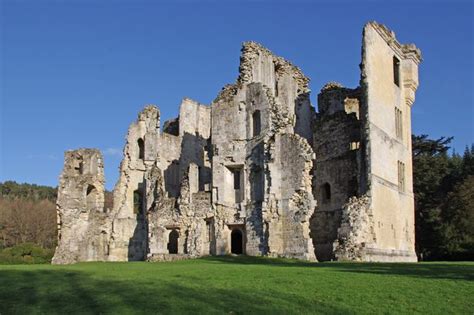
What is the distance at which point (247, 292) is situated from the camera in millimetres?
16516

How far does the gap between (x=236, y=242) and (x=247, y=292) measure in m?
22.8

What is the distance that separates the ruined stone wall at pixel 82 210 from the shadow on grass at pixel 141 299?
21.5 m

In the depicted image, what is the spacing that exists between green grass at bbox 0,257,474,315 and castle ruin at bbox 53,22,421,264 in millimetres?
14437

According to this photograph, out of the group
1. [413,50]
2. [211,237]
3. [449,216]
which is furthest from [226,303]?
[449,216]

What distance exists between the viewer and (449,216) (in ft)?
161

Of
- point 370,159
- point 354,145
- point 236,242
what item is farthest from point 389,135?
point 236,242

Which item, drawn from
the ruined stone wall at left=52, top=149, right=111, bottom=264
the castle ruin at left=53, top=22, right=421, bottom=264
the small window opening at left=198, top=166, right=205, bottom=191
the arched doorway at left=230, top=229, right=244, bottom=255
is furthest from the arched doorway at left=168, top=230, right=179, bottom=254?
the ruined stone wall at left=52, top=149, right=111, bottom=264

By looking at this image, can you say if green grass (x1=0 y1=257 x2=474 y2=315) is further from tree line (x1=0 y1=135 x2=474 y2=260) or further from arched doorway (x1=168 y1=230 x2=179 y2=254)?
tree line (x1=0 y1=135 x2=474 y2=260)

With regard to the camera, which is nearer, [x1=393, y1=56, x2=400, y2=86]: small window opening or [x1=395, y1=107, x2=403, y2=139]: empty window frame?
[x1=395, y1=107, x2=403, y2=139]: empty window frame

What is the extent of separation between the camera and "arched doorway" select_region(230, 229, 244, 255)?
128 feet

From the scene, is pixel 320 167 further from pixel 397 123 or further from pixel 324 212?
pixel 397 123

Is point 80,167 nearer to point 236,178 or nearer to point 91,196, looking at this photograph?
point 91,196

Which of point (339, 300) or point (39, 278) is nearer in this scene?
point (339, 300)

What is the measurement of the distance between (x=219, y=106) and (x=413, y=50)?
49.2 ft
